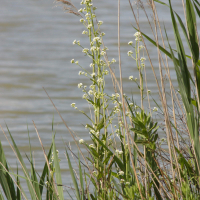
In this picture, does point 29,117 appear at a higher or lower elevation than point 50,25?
lower

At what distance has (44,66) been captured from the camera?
5113 millimetres

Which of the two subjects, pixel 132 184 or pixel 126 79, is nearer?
pixel 132 184

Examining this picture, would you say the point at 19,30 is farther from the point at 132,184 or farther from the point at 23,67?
the point at 132,184

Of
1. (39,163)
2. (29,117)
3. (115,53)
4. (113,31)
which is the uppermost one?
(113,31)

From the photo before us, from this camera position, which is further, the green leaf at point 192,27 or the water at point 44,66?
the water at point 44,66

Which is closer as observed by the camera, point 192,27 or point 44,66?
point 192,27

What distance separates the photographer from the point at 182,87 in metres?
1.12

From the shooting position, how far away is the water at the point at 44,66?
3840mm

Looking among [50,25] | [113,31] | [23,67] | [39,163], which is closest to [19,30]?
[50,25]

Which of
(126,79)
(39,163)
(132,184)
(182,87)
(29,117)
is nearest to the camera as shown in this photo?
(182,87)

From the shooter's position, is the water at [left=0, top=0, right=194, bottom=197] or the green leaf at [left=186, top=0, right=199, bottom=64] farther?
the water at [left=0, top=0, right=194, bottom=197]

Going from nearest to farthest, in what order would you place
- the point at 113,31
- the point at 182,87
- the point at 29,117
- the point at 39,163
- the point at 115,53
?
the point at 182,87 < the point at 39,163 < the point at 29,117 < the point at 115,53 < the point at 113,31

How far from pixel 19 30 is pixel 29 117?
89.8 inches

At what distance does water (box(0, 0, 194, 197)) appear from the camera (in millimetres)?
3840
